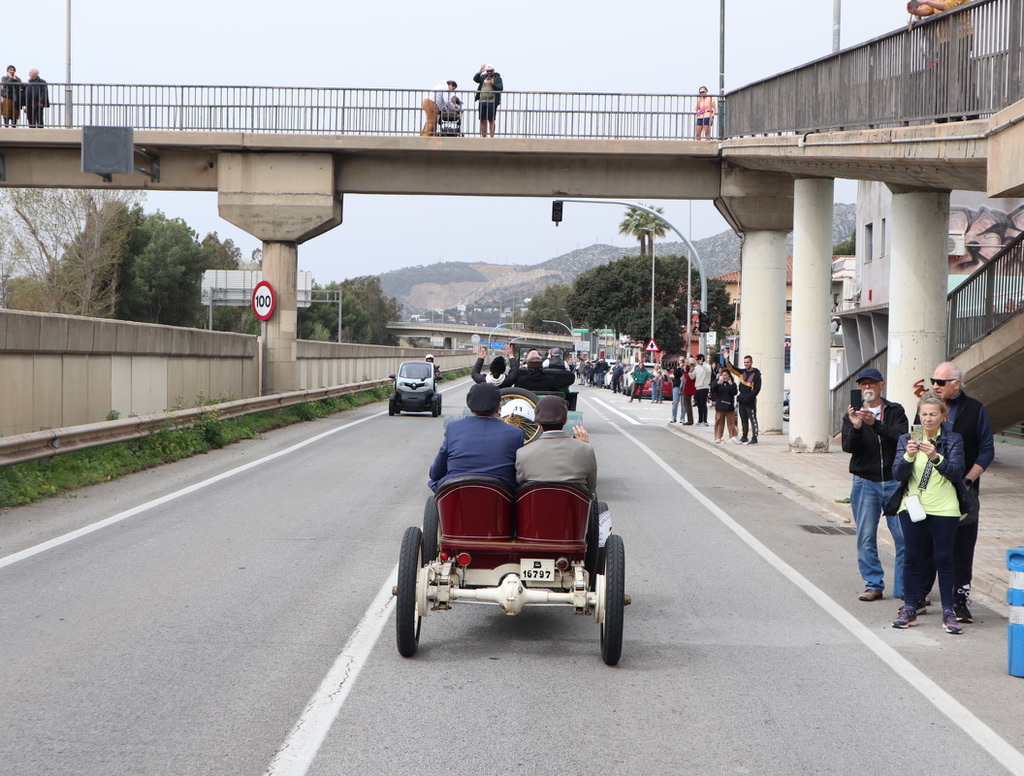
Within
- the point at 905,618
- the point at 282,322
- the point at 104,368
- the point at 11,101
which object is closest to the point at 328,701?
the point at 905,618

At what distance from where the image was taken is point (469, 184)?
2920 cm

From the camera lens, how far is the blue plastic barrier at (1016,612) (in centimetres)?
675

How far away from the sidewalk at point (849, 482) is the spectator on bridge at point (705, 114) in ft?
24.4

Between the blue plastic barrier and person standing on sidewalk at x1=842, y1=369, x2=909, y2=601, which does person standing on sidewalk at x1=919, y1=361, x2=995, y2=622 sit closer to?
person standing on sidewalk at x1=842, y1=369, x2=909, y2=601

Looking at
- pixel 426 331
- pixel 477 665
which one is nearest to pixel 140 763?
pixel 477 665

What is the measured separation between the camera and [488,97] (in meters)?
28.6

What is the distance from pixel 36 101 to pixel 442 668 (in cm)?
2589

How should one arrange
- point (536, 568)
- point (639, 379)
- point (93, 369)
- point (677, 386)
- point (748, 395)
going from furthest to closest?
point (639, 379), point (677, 386), point (748, 395), point (93, 369), point (536, 568)

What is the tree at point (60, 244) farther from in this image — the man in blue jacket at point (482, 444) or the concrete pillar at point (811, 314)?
the man in blue jacket at point (482, 444)

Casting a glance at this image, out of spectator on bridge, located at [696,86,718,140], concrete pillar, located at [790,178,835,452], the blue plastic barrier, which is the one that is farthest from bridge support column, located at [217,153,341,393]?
the blue plastic barrier

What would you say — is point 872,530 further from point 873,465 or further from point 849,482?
point 849,482

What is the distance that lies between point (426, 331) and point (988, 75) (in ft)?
521

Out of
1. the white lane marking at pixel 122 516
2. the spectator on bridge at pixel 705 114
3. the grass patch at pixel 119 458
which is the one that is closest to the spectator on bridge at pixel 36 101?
the grass patch at pixel 119 458

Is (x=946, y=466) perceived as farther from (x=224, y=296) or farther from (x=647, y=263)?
(x=647, y=263)
